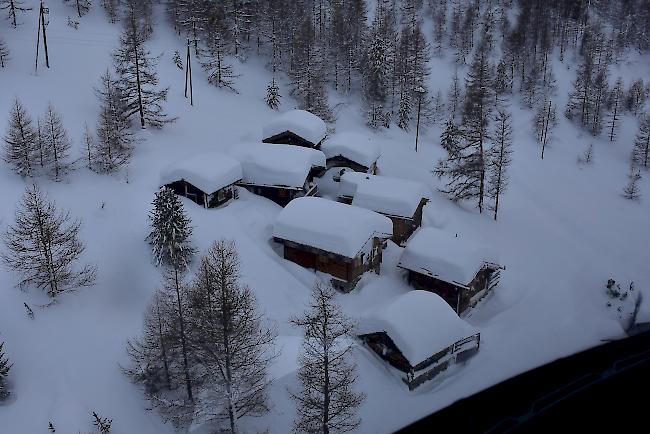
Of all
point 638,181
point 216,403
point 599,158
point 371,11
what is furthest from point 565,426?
point 371,11

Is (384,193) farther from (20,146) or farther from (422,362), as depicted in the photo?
(20,146)

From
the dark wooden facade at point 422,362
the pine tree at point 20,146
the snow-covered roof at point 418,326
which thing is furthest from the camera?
the pine tree at point 20,146

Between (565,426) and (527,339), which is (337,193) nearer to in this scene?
(527,339)

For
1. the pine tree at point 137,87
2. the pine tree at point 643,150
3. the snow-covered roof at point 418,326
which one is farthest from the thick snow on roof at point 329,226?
the pine tree at point 643,150

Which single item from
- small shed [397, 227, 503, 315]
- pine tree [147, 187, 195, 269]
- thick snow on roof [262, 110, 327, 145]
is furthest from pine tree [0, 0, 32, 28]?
small shed [397, 227, 503, 315]

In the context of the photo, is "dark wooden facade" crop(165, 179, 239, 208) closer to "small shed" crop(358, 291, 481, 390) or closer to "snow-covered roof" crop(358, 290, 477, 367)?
"snow-covered roof" crop(358, 290, 477, 367)

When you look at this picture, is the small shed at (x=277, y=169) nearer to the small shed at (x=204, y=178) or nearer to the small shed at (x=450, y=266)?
the small shed at (x=204, y=178)
